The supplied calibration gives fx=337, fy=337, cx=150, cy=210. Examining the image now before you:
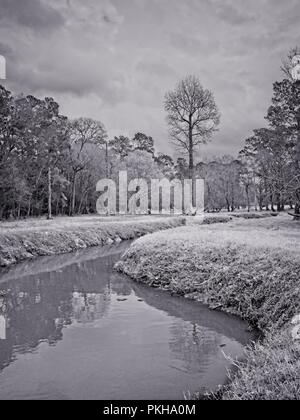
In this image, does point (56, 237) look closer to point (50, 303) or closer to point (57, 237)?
point (57, 237)

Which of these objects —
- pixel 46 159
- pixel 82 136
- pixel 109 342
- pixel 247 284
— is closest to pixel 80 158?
pixel 82 136

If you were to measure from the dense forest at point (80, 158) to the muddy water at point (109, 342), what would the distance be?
430cm

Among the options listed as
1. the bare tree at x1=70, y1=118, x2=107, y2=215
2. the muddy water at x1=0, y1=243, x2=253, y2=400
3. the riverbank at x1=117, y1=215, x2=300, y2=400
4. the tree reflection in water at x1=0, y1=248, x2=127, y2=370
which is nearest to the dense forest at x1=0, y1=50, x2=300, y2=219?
the bare tree at x1=70, y1=118, x2=107, y2=215

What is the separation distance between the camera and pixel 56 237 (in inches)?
966

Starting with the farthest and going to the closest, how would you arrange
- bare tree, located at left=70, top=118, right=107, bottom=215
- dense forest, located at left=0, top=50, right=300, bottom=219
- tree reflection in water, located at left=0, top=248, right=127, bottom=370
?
bare tree, located at left=70, top=118, right=107, bottom=215 → dense forest, located at left=0, top=50, right=300, bottom=219 → tree reflection in water, located at left=0, top=248, right=127, bottom=370

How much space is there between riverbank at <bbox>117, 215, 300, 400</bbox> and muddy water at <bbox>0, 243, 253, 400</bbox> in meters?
0.57

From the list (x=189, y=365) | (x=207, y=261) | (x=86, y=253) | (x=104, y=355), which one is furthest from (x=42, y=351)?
(x=86, y=253)

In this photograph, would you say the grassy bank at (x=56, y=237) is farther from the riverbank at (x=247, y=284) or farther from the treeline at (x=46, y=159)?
the treeline at (x=46, y=159)

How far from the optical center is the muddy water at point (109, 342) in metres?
6.14

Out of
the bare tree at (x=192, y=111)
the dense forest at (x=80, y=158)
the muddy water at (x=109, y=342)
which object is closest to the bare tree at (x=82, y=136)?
the dense forest at (x=80, y=158)

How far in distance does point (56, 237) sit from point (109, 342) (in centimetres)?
1743

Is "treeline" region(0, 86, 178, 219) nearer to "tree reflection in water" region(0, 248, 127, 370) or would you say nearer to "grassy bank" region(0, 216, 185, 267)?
"grassy bank" region(0, 216, 185, 267)

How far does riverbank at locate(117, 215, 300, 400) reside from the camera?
5094mm

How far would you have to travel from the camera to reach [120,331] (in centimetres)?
894
